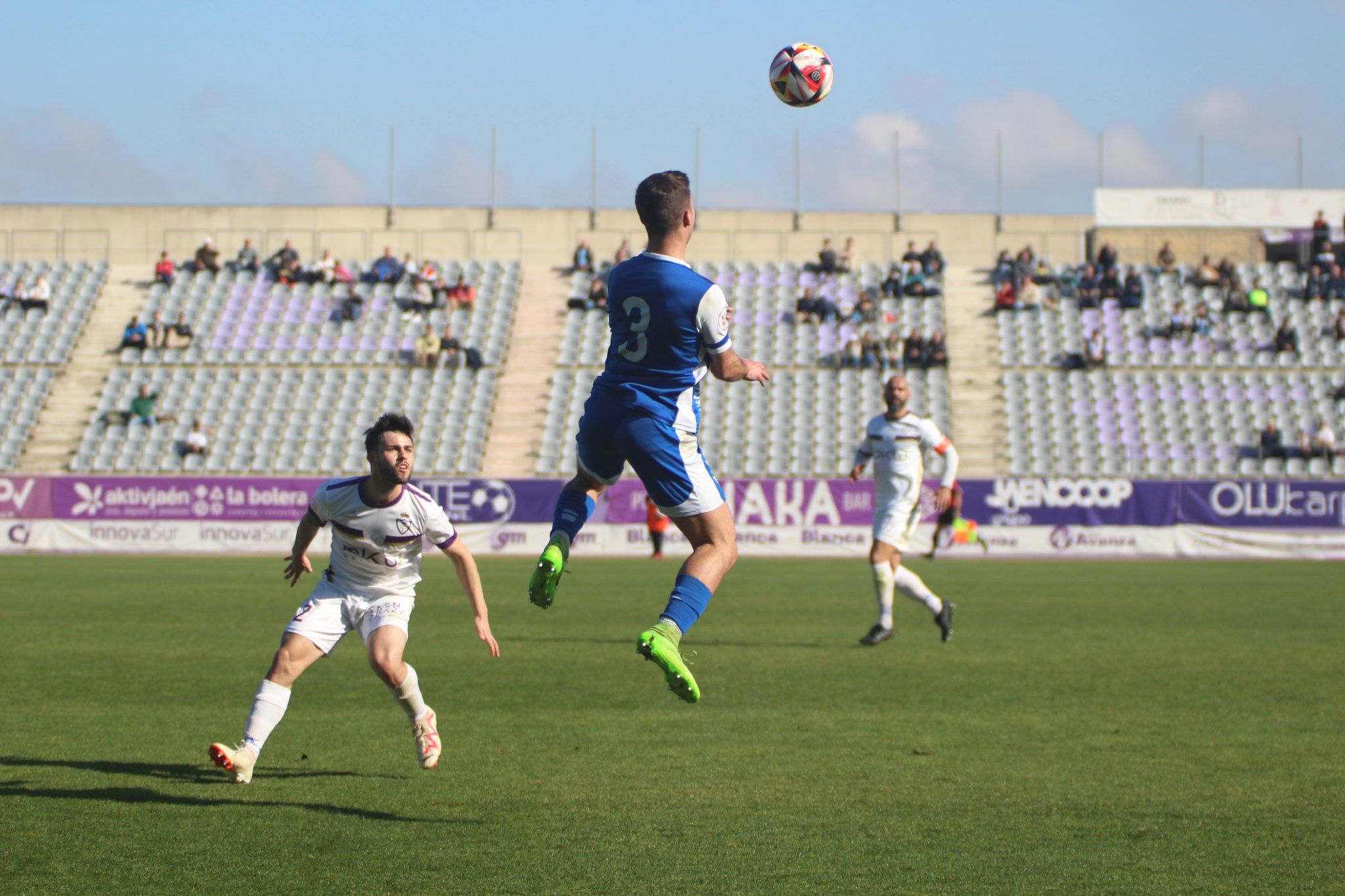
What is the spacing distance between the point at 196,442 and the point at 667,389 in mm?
28160

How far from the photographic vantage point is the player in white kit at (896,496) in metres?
13.3

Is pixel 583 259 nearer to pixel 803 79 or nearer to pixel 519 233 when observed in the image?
pixel 519 233

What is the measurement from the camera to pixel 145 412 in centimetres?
3322

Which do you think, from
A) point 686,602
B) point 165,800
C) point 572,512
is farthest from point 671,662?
point 165,800

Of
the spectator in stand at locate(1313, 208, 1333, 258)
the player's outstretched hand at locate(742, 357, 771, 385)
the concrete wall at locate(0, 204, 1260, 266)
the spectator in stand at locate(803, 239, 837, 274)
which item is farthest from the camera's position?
the concrete wall at locate(0, 204, 1260, 266)

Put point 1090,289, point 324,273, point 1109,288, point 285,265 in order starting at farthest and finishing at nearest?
1. point 285,265
2. point 324,273
3. point 1090,289
4. point 1109,288

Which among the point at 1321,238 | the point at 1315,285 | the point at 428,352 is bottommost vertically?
the point at 428,352

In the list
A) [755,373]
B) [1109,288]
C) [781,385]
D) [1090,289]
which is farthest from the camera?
[1090,289]

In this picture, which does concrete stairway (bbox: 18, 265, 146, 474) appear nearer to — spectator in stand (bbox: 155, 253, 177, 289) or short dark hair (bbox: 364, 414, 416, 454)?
spectator in stand (bbox: 155, 253, 177, 289)

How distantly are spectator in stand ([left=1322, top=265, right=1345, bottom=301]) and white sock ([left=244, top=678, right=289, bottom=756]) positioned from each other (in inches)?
1408

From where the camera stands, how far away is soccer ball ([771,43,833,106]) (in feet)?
27.1

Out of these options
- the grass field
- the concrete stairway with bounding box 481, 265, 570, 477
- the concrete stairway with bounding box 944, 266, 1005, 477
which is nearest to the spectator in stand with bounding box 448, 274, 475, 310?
the concrete stairway with bounding box 481, 265, 570, 477

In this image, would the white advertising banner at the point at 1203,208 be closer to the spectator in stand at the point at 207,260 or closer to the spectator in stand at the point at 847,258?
the spectator in stand at the point at 847,258

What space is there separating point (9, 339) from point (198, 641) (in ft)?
91.2
